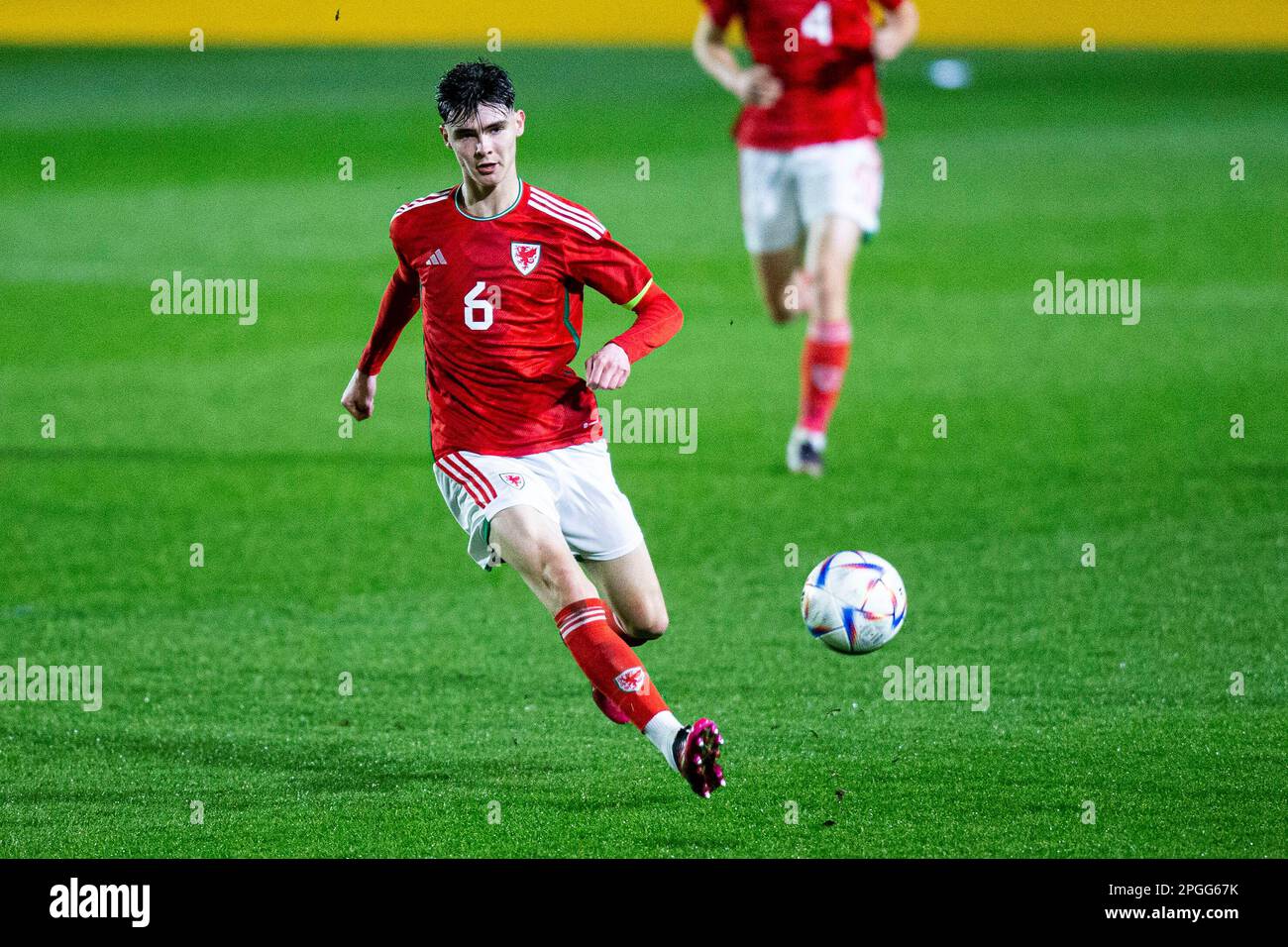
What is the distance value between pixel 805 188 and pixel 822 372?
0.98 m

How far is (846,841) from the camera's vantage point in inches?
208

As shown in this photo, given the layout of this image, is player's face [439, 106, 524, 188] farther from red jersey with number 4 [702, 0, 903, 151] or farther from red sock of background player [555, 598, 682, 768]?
red jersey with number 4 [702, 0, 903, 151]

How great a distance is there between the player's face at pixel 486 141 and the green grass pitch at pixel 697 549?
178 cm

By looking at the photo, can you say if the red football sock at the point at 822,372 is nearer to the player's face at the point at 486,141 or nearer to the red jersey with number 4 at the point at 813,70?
the red jersey with number 4 at the point at 813,70

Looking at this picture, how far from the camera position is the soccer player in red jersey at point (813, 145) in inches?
400

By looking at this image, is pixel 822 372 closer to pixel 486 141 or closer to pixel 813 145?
pixel 813 145

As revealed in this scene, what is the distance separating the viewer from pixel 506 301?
5816 mm

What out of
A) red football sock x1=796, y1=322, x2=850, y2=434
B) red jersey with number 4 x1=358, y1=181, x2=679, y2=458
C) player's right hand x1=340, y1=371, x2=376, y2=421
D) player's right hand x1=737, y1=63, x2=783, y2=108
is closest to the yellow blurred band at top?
player's right hand x1=737, y1=63, x2=783, y2=108

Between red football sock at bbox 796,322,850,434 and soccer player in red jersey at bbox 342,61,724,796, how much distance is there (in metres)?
4.23

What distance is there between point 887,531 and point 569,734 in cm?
290

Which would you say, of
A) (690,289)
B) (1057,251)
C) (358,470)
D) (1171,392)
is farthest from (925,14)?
(358,470)

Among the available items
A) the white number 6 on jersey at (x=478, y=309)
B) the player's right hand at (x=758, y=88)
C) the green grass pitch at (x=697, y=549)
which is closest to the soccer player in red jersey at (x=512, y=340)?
the white number 6 on jersey at (x=478, y=309)

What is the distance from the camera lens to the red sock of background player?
522 centimetres

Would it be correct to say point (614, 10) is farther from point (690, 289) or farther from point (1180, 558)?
point (1180, 558)
